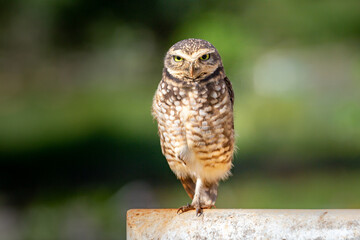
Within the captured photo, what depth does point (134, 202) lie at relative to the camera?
5.91m

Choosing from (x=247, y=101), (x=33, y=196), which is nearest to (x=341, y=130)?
(x=247, y=101)

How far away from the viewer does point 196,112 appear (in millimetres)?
2312

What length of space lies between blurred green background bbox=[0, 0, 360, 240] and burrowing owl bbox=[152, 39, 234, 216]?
11.4ft

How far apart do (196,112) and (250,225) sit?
678 millimetres

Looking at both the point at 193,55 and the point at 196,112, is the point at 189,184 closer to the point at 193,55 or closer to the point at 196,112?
the point at 196,112

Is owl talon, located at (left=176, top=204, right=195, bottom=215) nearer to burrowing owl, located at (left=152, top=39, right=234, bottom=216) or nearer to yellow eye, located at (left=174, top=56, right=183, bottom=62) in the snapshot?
burrowing owl, located at (left=152, top=39, right=234, bottom=216)

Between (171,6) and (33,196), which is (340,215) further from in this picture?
(171,6)

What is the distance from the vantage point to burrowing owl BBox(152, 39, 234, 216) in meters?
2.14

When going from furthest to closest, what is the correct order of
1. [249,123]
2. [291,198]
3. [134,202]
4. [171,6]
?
[171,6]
[249,123]
[291,198]
[134,202]

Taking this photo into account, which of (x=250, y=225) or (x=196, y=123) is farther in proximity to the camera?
(x=196, y=123)

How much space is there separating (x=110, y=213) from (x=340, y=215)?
175 inches

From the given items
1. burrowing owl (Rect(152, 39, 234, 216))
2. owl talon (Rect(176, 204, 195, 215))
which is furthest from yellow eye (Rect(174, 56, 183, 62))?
A: owl talon (Rect(176, 204, 195, 215))

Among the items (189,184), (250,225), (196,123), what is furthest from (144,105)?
(250,225)

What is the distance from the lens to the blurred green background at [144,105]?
258 inches
